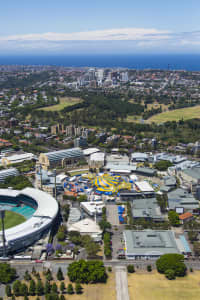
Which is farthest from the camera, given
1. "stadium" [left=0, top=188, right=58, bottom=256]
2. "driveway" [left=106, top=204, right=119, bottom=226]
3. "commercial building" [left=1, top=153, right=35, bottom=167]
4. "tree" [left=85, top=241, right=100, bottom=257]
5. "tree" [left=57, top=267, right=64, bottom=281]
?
"commercial building" [left=1, top=153, right=35, bottom=167]

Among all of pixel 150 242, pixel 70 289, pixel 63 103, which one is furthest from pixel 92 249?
pixel 63 103

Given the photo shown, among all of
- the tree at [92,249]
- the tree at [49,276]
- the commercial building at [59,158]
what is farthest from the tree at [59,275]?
the commercial building at [59,158]

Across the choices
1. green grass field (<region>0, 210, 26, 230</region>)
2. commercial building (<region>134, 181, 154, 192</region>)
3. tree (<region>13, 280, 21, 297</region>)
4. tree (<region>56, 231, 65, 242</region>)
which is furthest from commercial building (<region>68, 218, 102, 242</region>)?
commercial building (<region>134, 181, 154, 192</region>)

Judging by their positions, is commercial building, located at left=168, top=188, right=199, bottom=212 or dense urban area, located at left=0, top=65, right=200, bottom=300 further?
commercial building, located at left=168, top=188, right=199, bottom=212

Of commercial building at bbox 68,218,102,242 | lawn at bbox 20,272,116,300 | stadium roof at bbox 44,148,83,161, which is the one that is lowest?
lawn at bbox 20,272,116,300

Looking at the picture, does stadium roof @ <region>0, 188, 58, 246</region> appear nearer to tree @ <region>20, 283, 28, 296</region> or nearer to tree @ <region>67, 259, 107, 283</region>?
tree @ <region>20, 283, 28, 296</region>

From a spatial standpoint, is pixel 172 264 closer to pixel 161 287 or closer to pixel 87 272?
pixel 161 287

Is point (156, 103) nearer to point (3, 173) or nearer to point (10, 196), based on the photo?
point (3, 173)

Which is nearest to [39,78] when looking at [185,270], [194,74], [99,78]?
[99,78]
